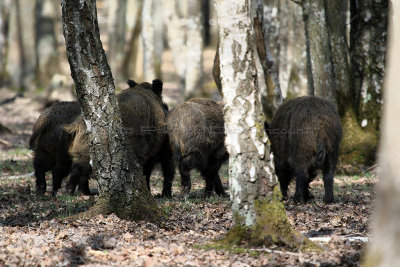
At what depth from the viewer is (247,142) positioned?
546 cm

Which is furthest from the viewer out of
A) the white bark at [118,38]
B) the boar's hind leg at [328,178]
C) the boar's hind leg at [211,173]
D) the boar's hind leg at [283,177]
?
the white bark at [118,38]

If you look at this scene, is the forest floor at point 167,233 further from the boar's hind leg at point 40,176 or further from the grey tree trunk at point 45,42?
the grey tree trunk at point 45,42

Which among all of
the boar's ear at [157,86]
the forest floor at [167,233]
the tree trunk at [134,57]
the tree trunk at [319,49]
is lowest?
the forest floor at [167,233]

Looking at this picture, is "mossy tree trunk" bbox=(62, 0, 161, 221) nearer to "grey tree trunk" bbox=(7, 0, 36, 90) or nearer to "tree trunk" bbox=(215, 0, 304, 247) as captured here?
"tree trunk" bbox=(215, 0, 304, 247)

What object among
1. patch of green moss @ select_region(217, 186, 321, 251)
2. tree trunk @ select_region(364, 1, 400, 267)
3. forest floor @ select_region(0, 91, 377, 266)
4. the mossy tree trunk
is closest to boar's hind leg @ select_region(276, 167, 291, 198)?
forest floor @ select_region(0, 91, 377, 266)

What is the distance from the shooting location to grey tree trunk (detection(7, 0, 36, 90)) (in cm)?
2520

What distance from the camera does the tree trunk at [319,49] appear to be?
1222 centimetres

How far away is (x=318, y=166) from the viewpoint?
870 centimetres

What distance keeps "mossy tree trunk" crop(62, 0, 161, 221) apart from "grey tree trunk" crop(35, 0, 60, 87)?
19.4 metres

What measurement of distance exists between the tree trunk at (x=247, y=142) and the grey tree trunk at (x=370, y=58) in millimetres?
Result: 7932

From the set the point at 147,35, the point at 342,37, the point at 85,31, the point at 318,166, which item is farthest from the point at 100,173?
the point at 147,35

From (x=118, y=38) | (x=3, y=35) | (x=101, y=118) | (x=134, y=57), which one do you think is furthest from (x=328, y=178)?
(x=3, y=35)

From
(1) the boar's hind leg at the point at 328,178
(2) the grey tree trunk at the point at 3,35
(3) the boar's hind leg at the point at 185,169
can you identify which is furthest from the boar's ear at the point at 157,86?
(2) the grey tree trunk at the point at 3,35

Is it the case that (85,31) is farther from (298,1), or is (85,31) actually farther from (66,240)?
(298,1)
